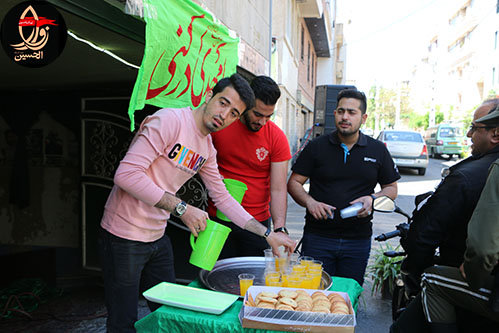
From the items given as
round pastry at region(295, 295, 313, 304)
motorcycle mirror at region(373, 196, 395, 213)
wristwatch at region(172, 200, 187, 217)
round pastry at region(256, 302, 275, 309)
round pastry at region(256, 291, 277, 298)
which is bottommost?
round pastry at region(256, 302, 275, 309)

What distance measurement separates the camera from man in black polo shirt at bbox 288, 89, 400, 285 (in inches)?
118

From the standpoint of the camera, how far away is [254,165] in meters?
3.02

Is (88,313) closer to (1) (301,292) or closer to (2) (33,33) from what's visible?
(2) (33,33)

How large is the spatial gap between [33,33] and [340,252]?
104 inches

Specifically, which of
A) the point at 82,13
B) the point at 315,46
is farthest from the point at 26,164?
the point at 315,46

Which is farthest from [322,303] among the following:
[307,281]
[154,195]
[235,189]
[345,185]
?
[345,185]

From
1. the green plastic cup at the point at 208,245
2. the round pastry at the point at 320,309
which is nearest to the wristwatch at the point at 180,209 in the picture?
the green plastic cup at the point at 208,245

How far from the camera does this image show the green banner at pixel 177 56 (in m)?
2.48

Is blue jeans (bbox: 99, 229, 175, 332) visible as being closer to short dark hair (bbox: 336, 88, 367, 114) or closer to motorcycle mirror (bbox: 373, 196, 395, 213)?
motorcycle mirror (bbox: 373, 196, 395, 213)

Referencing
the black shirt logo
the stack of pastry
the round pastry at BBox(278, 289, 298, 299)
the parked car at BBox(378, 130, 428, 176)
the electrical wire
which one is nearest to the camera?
the stack of pastry

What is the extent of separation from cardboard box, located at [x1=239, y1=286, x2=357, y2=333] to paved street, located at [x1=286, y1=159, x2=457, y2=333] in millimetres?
2759

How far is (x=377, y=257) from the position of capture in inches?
190

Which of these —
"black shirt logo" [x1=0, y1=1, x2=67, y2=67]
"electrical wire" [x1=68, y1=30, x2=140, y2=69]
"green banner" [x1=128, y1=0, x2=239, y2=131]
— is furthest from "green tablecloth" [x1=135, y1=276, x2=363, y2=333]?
"electrical wire" [x1=68, y1=30, x2=140, y2=69]

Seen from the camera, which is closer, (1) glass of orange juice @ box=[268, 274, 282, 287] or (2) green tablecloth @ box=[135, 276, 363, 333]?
(2) green tablecloth @ box=[135, 276, 363, 333]
